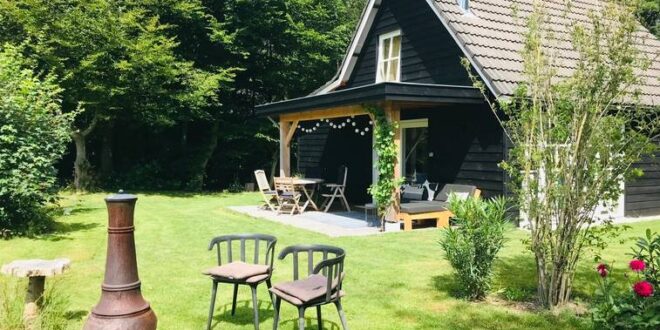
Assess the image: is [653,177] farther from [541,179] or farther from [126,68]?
[126,68]

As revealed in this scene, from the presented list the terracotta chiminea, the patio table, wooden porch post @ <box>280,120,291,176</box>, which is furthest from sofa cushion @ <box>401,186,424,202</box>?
the terracotta chiminea

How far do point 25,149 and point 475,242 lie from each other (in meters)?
6.85

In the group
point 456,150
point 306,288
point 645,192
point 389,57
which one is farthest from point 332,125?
point 306,288

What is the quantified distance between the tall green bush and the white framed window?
722 cm

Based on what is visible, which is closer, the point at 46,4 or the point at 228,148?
the point at 46,4

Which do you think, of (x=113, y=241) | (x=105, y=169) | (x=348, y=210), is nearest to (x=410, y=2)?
(x=348, y=210)

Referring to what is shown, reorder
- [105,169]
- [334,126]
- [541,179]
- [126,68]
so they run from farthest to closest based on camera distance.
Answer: [105,169] → [126,68] → [334,126] → [541,179]

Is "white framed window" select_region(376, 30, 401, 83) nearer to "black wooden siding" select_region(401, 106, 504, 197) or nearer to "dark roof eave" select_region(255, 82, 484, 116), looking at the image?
"black wooden siding" select_region(401, 106, 504, 197)

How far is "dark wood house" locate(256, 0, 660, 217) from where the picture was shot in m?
9.23

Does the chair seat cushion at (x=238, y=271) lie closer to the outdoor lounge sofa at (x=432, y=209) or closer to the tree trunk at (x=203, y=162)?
the outdoor lounge sofa at (x=432, y=209)

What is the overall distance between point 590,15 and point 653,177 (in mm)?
9014

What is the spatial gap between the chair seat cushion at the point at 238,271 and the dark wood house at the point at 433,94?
195 inches

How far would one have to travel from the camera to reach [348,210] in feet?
39.5

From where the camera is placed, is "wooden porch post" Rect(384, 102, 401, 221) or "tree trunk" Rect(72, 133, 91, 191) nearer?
"wooden porch post" Rect(384, 102, 401, 221)
